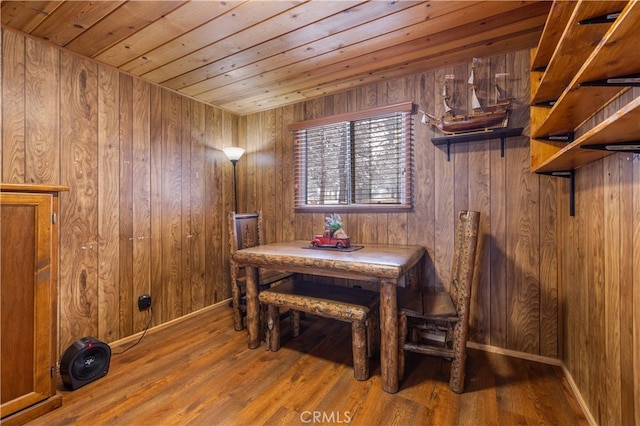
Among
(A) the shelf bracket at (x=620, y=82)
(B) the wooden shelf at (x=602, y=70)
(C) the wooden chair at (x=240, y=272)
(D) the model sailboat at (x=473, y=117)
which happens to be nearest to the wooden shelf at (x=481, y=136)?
(D) the model sailboat at (x=473, y=117)

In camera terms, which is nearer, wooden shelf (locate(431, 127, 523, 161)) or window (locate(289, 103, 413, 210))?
wooden shelf (locate(431, 127, 523, 161))

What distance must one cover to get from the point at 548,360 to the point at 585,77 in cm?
196

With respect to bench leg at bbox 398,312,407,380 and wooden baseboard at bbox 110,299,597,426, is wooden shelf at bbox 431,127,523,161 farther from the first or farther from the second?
wooden baseboard at bbox 110,299,597,426

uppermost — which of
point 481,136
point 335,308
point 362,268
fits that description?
point 481,136

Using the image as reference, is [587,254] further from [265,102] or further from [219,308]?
[219,308]

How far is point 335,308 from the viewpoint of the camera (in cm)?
186

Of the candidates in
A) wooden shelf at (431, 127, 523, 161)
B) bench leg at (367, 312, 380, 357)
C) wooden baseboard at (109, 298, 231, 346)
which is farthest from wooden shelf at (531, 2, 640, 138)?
wooden baseboard at (109, 298, 231, 346)

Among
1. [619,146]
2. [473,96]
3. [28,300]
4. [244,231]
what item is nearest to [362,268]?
[619,146]

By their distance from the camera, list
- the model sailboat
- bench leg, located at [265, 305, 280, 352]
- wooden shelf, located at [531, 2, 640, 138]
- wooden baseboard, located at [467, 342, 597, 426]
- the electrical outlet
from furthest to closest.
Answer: the electrical outlet → bench leg, located at [265, 305, 280, 352] → the model sailboat → wooden baseboard, located at [467, 342, 597, 426] → wooden shelf, located at [531, 2, 640, 138]

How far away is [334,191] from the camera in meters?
2.84

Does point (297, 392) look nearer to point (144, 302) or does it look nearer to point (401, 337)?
point (401, 337)

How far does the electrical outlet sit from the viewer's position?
A: 2.45 m

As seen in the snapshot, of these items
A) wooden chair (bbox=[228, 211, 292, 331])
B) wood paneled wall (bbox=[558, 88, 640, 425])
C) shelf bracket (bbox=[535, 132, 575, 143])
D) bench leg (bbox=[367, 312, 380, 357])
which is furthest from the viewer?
wooden chair (bbox=[228, 211, 292, 331])

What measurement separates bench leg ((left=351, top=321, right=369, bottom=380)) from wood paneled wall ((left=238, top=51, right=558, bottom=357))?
0.87 metres
